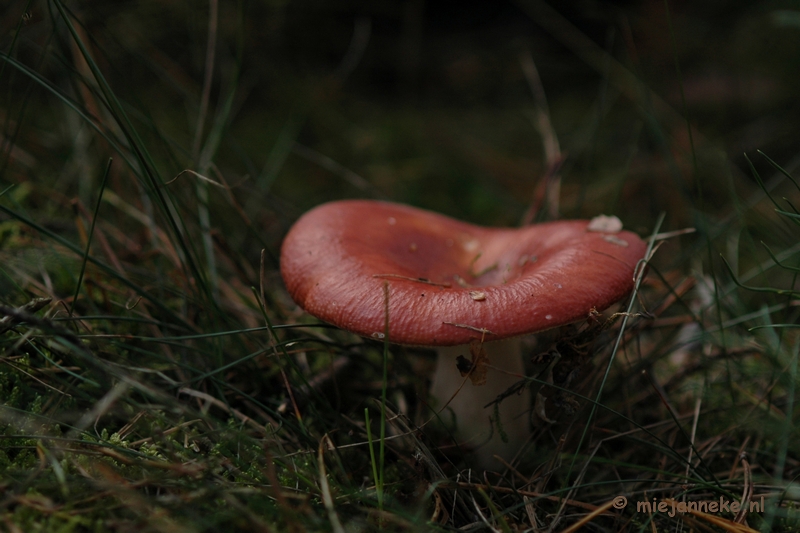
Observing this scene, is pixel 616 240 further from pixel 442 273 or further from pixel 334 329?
pixel 334 329

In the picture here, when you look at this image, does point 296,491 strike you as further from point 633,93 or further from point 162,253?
point 633,93

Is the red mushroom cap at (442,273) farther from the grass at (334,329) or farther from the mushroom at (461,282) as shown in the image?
the grass at (334,329)

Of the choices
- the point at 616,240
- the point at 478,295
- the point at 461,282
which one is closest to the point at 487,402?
the point at 461,282

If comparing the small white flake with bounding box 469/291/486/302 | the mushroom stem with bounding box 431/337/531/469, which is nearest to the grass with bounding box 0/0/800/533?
the mushroom stem with bounding box 431/337/531/469

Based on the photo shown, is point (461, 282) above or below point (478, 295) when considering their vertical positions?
below

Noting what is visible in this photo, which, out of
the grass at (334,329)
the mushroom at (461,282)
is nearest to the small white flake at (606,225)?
the mushroom at (461,282)

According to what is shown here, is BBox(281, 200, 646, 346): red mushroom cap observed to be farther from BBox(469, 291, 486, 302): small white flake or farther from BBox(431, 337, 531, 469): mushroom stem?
BBox(431, 337, 531, 469): mushroom stem
